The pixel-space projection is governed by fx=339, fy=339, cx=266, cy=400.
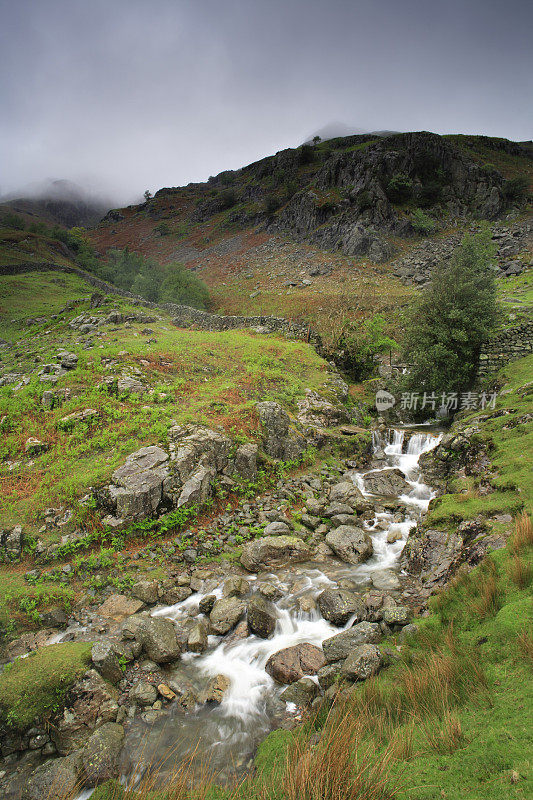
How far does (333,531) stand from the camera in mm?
10633

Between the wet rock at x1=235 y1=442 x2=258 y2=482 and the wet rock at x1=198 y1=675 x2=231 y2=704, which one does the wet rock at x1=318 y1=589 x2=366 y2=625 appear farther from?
the wet rock at x1=235 y1=442 x2=258 y2=482

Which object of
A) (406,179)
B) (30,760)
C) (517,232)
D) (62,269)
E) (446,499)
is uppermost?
(406,179)

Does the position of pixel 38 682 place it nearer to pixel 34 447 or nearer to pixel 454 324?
pixel 34 447

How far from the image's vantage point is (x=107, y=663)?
6258mm

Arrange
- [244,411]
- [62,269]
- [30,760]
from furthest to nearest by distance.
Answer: [62,269], [244,411], [30,760]

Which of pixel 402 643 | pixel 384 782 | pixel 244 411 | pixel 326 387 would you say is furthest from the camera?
pixel 326 387

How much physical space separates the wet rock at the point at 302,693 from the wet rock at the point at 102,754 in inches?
109

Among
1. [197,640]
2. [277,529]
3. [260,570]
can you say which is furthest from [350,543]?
[197,640]

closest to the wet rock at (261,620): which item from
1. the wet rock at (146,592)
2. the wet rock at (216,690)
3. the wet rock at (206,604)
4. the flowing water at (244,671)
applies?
the flowing water at (244,671)

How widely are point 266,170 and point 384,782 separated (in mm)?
95937

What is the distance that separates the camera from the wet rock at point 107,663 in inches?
245

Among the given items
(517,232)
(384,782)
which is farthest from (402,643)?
(517,232)

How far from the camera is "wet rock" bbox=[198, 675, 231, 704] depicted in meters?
6.27

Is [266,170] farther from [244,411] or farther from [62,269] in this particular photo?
[244,411]
